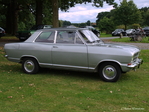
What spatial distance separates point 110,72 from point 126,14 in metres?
47.8

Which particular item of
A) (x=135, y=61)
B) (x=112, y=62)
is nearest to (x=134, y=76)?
(x=135, y=61)

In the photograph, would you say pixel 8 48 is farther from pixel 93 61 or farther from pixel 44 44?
pixel 93 61

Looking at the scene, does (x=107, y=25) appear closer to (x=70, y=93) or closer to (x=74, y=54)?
(x=74, y=54)

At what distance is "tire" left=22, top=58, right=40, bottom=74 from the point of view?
7.08 metres

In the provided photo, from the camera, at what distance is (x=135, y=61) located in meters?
6.37

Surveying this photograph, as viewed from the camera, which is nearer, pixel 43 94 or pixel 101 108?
pixel 101 108

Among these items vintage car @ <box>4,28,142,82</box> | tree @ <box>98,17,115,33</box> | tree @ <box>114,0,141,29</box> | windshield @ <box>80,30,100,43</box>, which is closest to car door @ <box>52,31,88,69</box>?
vintage car @ <box>4,28,142,82</box>

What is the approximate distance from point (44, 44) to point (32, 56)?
0.60 metres

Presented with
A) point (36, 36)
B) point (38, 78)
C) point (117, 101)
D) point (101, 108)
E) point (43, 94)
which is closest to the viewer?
point (101, 108)

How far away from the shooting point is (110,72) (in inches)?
242

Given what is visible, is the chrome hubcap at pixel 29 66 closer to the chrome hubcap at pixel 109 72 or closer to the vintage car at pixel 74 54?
the vintage car at pixel 74 54

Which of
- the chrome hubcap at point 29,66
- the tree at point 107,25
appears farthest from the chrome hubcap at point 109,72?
the tree at point 107,25

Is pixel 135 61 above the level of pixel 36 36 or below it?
below

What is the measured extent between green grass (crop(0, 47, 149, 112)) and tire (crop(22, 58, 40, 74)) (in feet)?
0.69
